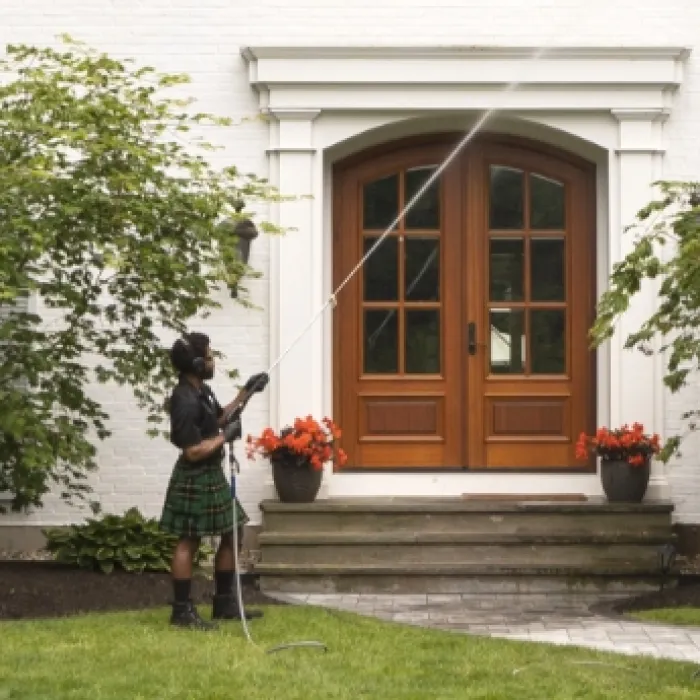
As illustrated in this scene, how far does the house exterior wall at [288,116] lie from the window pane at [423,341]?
786mm

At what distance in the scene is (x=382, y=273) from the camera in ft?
45.3

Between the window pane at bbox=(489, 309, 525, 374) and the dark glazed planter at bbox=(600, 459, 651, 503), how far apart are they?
1251 millimetres

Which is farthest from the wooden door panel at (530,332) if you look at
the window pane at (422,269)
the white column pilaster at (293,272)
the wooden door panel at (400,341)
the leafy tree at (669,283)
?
the white column pilaster at (293,272)

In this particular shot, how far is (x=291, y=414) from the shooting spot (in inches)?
520

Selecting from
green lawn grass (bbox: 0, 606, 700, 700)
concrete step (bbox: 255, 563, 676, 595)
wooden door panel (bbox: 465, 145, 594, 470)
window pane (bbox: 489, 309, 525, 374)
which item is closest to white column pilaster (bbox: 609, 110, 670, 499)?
wooden door panel (bbox: 465, 145, 594, 470)

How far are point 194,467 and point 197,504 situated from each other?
21cm

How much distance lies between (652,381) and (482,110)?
233cm

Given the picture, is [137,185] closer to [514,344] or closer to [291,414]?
[291,414]

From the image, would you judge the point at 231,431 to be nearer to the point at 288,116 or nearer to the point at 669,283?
the point at 669,283

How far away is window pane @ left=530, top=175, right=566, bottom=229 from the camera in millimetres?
13805

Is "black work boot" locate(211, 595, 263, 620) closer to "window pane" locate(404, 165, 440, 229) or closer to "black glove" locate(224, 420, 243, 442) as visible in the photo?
"black glove" locate(224, 420, 243, 442)

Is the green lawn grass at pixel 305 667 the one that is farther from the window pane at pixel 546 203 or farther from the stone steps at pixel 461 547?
the window pane at pixel 546 203

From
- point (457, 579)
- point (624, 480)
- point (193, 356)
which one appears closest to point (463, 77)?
point (624, 480)

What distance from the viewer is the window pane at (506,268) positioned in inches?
542
